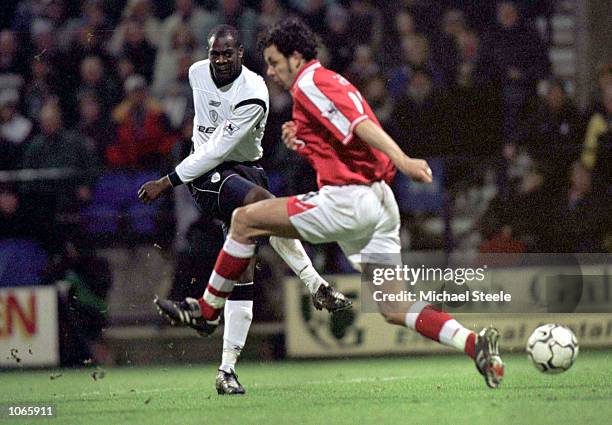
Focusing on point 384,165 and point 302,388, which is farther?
point 302,388

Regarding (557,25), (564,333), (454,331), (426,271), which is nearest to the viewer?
(454,331)

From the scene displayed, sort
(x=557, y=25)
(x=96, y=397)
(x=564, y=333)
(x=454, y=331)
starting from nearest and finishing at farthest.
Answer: (x=454, y=331) → (x=564, y=333) → (x=96, y=397) → (x=557, y=25)

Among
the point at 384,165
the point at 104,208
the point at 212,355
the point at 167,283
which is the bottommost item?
the point at 212,355

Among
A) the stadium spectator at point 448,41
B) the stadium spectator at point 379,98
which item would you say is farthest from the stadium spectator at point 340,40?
the stadium spectator at point 448,41

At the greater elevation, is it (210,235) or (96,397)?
(210,235)

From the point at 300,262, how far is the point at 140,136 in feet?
9.84

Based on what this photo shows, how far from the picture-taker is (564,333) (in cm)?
595

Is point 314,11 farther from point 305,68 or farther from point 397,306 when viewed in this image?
point 397,306

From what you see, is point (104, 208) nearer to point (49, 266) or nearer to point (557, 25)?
point (49, 266)

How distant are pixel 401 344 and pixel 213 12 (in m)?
3.48

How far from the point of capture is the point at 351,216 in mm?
5488

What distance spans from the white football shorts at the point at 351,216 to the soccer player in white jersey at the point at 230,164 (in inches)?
41.7

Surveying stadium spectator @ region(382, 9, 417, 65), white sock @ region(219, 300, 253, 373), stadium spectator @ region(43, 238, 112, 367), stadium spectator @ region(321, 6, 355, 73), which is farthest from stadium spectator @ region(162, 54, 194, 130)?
white sock @ region(219, 300, 253, 373)

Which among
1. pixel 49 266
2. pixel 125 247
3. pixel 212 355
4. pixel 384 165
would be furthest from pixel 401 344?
pixel 384 165
